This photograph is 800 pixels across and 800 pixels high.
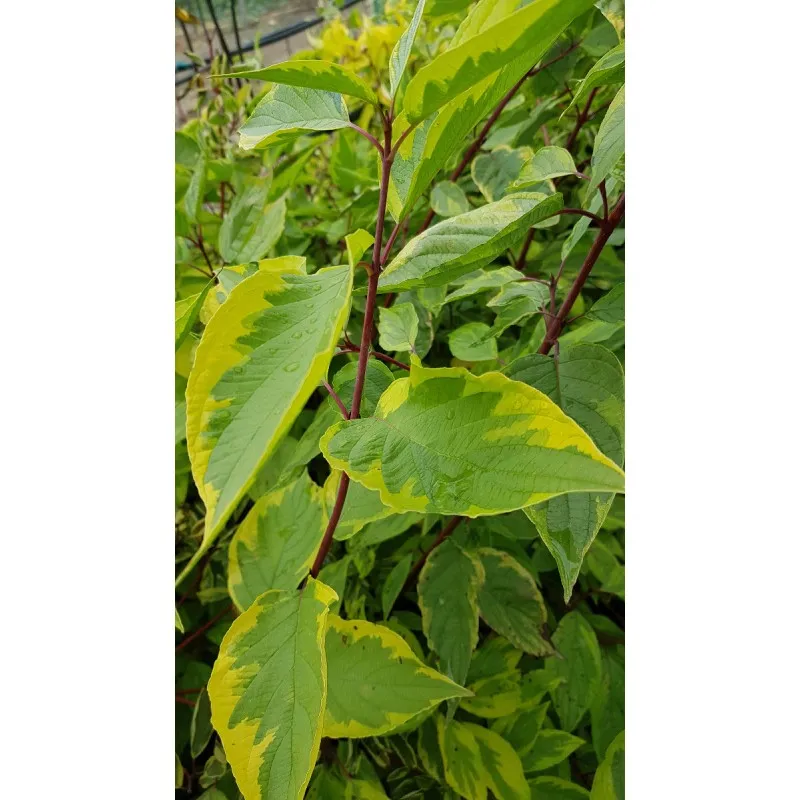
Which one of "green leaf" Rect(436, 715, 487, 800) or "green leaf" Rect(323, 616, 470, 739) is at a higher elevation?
"green leaf" Rect(323, 616, 470, 739)

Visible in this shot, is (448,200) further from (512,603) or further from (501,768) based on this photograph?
(501,768)

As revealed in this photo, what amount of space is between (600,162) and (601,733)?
0.51 meters

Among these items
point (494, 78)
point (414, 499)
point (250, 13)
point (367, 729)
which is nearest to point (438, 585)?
point (367, 729)

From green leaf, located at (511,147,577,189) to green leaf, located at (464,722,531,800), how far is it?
44 centimetres

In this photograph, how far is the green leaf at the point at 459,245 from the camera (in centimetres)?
29

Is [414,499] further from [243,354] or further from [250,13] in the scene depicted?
[250,13]

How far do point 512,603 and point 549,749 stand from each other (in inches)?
5.7

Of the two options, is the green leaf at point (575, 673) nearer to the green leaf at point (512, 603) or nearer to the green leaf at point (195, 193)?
the green leaf at point (512, 603)

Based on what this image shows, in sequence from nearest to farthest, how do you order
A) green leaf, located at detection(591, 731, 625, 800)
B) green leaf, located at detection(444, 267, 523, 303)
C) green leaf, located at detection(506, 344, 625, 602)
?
green leaf, located at detection(506, 344, 625, 602) → green leaf, located at detection(444, 267, 523, 303) → green leaf, located at detection(591, 731, 625, 800)

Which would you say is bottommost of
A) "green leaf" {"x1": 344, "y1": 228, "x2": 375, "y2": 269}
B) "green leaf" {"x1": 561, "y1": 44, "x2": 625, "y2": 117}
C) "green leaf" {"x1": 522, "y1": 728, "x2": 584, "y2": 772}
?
"green leaf" {"x1": 522, "y1": 728, "x2": 584, "y2": 772}

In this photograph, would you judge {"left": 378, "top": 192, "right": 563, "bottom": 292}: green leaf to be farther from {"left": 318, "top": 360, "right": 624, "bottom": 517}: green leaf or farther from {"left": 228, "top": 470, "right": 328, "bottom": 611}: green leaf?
{"left": 228, "top": 470, "right": 328, "bottom": 611}: green leaf


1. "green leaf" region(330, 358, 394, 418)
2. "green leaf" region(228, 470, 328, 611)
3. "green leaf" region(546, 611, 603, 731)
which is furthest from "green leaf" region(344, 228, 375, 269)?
"green leaf" region(546, 611, 603, 731)

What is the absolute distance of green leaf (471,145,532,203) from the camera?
59 centimetres

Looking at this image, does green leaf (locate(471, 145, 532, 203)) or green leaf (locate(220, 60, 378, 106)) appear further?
green leaf (locate(471, 145, 532, 203))
